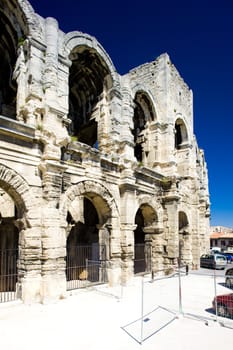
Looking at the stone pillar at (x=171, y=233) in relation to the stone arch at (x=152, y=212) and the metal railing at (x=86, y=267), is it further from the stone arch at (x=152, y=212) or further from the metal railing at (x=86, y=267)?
the metal railing at (x=86, y=267)

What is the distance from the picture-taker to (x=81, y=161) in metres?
9.91

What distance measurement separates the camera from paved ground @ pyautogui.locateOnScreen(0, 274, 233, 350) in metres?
5.24

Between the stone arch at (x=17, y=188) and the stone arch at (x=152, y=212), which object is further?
the stone arch at (x=152, y=212)

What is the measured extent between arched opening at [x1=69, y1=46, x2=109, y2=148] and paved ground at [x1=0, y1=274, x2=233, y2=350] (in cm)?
607

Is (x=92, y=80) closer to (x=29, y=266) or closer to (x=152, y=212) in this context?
(x=152, y=212)

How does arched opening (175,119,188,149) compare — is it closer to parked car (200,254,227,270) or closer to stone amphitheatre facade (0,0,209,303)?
stone amphitheatre facade (0,0,209,303)

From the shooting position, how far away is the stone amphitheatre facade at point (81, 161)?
8.06 m

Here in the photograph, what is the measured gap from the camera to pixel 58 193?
27.9 ft

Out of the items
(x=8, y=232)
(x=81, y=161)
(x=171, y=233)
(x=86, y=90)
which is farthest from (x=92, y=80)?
(x=171, y=233)

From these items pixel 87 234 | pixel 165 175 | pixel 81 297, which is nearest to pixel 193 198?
pixel 165 175

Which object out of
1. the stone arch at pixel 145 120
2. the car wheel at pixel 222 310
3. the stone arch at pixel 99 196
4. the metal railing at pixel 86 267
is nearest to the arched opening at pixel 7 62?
the stone arch at pixel 99 196

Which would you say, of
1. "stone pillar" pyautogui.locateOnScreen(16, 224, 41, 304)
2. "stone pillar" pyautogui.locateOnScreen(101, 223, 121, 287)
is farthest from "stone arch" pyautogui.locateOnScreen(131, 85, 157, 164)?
"stone pillar" pyautogui.locateOnScreen(16, 224, 41, 304)

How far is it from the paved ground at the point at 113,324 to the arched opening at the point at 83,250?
2.16 m

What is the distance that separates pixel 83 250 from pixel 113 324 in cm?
732
